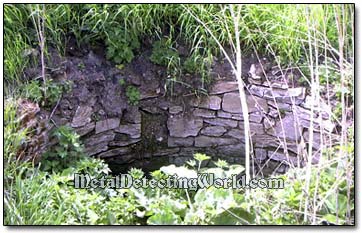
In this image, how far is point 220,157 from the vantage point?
7.93ft

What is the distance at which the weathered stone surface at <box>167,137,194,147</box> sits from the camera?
243 cm

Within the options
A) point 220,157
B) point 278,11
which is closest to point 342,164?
point 220,157

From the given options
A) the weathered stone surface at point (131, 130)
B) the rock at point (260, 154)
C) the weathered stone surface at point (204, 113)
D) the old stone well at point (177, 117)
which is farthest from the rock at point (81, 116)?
the rock at point (260, 154)

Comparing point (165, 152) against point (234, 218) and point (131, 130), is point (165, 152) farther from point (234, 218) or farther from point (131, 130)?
point (234, 218)

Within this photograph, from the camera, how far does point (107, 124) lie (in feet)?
7.98

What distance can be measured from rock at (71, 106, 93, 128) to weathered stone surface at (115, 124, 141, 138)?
0.11 m

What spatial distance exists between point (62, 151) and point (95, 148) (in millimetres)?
114

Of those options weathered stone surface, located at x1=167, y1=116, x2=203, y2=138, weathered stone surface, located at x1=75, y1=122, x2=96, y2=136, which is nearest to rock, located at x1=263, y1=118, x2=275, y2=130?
weathered stone surface, located at x1=167, y1=116, x2=203, y2=138

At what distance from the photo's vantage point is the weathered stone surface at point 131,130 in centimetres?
243

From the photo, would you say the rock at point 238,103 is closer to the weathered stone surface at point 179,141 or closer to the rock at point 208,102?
the rock at point 208,102

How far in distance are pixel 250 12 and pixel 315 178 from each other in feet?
1.99

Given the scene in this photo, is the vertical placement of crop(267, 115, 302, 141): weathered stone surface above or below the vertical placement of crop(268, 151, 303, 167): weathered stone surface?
above

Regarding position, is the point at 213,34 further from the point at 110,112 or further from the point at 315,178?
the point at 315,178

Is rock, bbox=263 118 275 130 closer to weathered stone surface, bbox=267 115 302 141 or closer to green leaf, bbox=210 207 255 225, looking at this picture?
weathered stone surface, bbox=267 115 302 141
